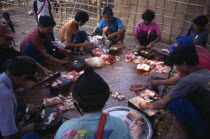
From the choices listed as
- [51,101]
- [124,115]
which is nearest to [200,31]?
[124,115]

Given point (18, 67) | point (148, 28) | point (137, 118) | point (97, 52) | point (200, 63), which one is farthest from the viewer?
point (148, 28)

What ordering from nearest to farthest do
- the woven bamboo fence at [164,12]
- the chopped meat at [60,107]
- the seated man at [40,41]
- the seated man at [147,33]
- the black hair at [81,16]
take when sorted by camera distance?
the chopped meat at [60,107]
the seated man at [40,41]
the black hair at [81,16]
the seated man at [147,33]
the woven bamboo fence at [164,12]

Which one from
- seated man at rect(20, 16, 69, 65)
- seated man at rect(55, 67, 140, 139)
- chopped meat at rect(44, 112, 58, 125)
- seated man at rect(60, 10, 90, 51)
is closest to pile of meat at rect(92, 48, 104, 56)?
seated man at rect(60, 10, 90, 51)

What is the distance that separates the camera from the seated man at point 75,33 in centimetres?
523

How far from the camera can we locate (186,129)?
9.15ft

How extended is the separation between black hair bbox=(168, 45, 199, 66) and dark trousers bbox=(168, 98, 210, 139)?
54 cm

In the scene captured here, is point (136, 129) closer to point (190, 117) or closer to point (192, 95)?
point (190, 117)

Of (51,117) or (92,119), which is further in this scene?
(51,117)

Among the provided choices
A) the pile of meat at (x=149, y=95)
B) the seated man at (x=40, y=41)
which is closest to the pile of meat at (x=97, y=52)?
the seated man at (x=40, y=41)

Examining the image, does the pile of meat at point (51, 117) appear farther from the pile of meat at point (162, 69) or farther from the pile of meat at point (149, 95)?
the pile of meat at point (162, 69)

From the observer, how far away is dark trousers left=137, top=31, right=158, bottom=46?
20.5 ft

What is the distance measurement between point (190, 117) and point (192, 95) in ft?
1.01

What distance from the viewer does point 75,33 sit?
572cm

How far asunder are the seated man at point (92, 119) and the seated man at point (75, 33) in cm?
388
